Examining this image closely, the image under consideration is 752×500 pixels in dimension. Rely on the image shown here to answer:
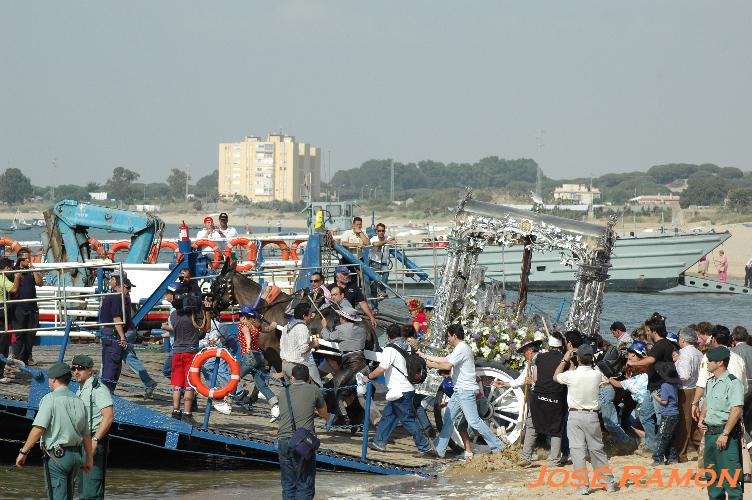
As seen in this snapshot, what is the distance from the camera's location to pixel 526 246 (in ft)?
53.2

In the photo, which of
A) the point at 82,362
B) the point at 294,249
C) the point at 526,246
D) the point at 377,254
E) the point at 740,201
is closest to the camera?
the point at 82,362

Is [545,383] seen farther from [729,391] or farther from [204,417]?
[204,417]

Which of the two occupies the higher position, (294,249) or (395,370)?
(294,249)

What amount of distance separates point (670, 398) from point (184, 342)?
5733 mm

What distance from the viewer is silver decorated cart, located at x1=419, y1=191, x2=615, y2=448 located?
14.4 m

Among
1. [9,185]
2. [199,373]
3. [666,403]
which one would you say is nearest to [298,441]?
[199,373]

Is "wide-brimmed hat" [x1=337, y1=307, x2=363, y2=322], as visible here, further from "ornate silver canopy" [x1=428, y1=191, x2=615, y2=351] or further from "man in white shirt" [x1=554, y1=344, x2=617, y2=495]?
"man in white shirt" [x1=554, y1=344, x2=617, y2=495]

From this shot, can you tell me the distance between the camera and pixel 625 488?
1207cm

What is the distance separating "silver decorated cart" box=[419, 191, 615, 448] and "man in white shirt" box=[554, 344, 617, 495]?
6.93ft

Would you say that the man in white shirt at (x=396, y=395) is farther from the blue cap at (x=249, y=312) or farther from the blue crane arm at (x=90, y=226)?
the blue crane arm at (x=90, y=226)

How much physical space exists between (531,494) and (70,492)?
4.82m

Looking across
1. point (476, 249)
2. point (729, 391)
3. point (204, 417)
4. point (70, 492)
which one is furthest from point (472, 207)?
point (70, 492)

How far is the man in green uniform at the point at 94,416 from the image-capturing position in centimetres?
1008

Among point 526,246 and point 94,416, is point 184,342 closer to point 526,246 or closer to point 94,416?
point 94,416
